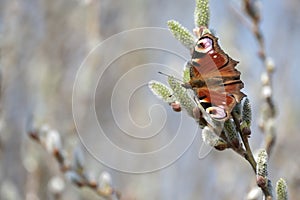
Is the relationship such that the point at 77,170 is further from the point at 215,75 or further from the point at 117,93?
the point at 117,93

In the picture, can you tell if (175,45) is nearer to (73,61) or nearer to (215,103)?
(73,61)

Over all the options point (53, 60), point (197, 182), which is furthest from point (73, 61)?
point (197, 182)

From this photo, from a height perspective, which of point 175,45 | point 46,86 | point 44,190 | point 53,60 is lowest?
point 44,190

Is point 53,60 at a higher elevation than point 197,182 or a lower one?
higher

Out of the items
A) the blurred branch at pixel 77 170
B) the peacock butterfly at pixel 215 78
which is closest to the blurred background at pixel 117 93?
the blurred branch at pixel 77 170

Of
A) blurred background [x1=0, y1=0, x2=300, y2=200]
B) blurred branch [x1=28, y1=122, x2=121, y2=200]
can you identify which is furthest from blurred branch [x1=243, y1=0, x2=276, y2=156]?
blurred background [x1=0, y1=0, x2=300, y2=200]

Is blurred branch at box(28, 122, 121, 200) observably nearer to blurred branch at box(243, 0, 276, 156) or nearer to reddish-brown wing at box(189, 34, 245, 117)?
blurred branch at box(243, 0, 276, 156)
